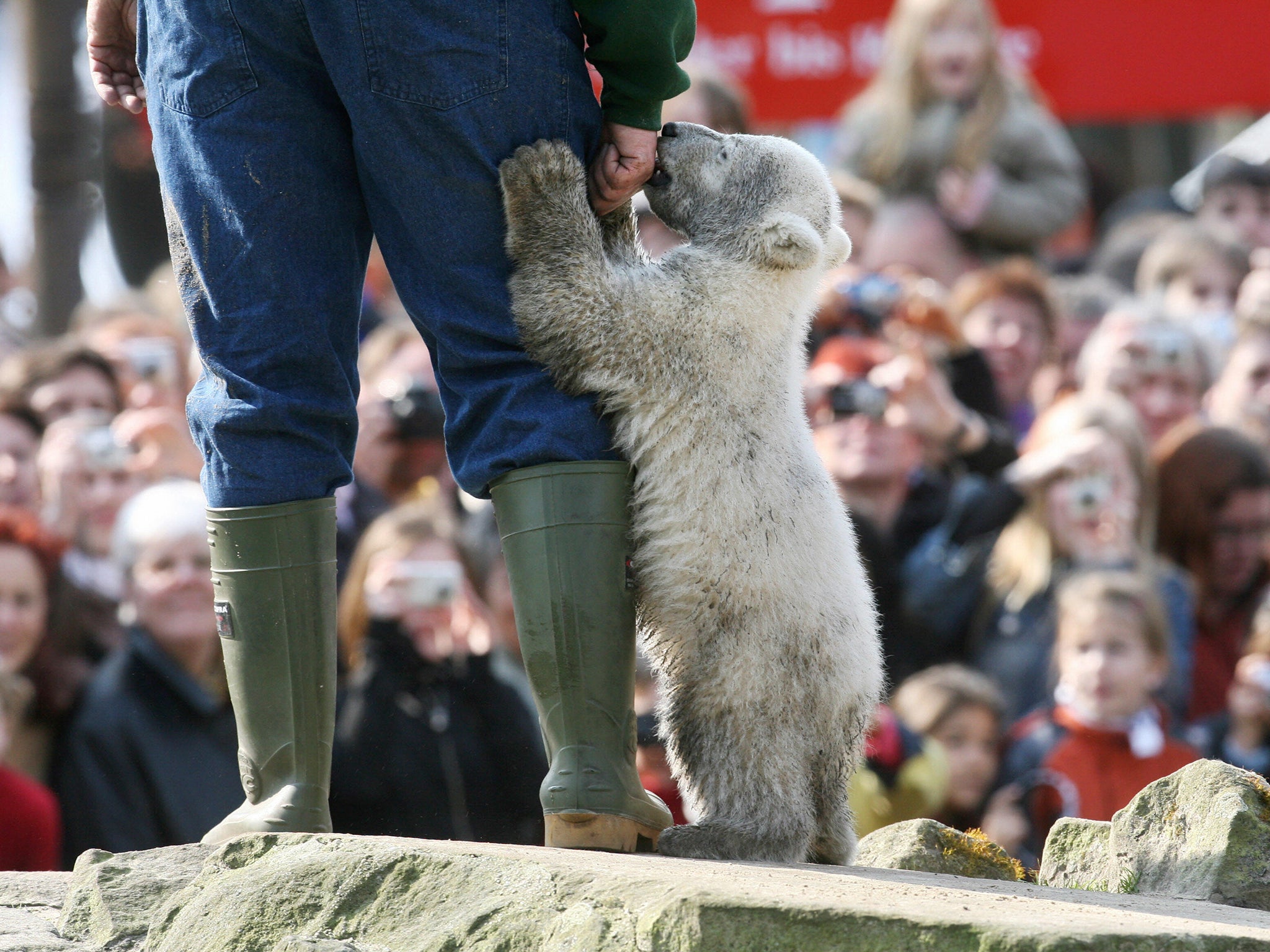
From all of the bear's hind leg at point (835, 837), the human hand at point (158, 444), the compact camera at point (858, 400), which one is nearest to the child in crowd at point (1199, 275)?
the compact camera at point (858, 400)

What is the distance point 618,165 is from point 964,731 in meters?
2.62

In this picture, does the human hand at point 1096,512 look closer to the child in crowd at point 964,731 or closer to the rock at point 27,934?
the child in crowd at point 964,731

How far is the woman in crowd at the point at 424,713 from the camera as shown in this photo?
434 cm

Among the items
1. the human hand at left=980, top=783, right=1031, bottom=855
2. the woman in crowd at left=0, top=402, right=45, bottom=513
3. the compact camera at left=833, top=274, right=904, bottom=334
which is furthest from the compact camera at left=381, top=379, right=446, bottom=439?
the human hand at left=980, top=783, right=1031, bottom=855

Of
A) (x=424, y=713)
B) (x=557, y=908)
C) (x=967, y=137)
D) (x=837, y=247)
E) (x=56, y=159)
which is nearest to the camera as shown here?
(x=557, y=908)

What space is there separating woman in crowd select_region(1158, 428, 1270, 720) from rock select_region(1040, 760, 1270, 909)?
2.26m

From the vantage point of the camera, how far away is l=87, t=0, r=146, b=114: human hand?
3051mm

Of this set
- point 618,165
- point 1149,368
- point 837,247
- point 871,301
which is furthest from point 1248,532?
point 618,165

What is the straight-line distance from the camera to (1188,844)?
117 inches

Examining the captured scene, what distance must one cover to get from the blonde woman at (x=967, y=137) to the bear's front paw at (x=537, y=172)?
4.73 m

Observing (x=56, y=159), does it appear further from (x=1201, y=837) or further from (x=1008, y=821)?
(x=1201, y=837)

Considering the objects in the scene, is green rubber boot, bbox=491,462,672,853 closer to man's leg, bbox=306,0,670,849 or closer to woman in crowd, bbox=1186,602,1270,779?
man's leg, bbox=306,0,670,849

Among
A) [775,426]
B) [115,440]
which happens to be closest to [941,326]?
[115,440]

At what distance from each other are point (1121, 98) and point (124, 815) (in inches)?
246
